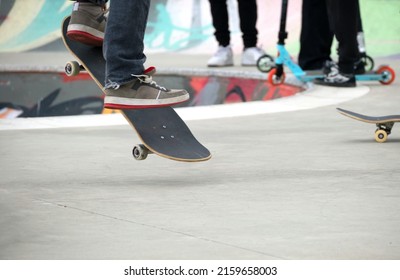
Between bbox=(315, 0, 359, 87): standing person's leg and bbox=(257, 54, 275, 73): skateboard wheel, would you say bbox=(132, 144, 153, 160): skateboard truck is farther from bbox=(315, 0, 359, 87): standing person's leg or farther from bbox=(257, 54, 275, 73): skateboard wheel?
bbox=(257, 54, 275, 73): skateboard wheel

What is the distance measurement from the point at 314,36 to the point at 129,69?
14.1ft

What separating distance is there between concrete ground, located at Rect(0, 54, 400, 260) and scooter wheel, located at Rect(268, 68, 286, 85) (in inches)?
102

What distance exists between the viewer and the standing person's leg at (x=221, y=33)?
9367 mm

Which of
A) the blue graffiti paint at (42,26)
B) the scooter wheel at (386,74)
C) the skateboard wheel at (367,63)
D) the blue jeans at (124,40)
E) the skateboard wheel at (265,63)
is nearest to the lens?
the blue jeans at (124,40)

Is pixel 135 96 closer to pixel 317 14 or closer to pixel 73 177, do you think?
pixel 73 177

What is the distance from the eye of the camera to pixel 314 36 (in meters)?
7.93

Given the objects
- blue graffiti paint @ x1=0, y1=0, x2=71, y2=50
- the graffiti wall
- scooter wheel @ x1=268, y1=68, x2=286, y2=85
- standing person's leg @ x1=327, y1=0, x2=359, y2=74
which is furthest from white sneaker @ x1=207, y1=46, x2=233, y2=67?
blue graffiti paint @ x1=0, y1=0, x2=71, y2=50

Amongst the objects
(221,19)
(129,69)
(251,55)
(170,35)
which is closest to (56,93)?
(221,19)

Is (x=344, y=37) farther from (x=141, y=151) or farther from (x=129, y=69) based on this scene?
(x=141, y=151)

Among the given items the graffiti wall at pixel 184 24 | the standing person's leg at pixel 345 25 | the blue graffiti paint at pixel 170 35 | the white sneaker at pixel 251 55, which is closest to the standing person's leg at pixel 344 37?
the standing person's leg at pixel 345 25

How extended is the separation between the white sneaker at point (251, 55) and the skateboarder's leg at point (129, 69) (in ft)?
19.2

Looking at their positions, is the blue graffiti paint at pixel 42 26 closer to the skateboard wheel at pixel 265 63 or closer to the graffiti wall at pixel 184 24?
the graffiti wall at pixel 184 24

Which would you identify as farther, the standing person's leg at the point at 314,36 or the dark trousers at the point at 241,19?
the dark trousers at the point at 241,19

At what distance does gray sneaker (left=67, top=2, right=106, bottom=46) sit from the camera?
13.5ft
